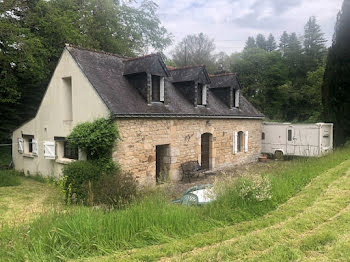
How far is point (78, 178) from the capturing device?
873cm

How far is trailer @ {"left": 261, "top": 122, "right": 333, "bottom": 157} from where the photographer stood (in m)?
16.2

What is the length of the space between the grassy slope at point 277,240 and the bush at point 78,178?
4.92 metres

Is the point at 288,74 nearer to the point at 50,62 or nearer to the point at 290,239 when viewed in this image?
the point at 50,62

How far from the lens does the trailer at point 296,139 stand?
16203mm

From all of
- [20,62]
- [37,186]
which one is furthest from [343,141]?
[20,62]

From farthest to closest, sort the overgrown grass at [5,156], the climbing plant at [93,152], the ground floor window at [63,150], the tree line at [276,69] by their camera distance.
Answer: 1. the tree line at [276,69]
2. the overgrown grass at [5,156]
3. the ground floor window at [63,150]
4. the climbing plant at [93,152]

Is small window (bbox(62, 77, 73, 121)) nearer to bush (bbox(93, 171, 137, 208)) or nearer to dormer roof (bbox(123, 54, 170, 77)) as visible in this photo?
dormer roof (bbox(123, 54, 170, 77))

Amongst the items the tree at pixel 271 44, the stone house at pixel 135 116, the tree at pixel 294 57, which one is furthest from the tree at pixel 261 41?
the stone house at pixel 135 116

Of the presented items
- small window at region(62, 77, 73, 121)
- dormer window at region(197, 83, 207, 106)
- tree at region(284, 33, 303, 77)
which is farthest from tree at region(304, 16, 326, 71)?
small window at region(62, 77, 73, 121)

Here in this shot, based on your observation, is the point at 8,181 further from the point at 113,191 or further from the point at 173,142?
the point at 173,142

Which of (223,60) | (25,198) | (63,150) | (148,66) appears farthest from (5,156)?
(223,60)

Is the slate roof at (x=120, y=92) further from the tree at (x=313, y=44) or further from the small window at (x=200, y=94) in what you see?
the tree at (x=313, y=44)

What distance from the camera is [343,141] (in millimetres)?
15719

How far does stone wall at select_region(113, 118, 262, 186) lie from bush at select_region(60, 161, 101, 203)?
1.00 metres
